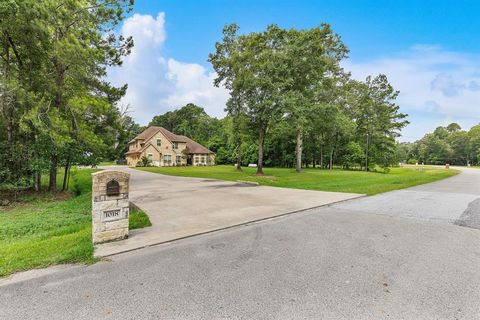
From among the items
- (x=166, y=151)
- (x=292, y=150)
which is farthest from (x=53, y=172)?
(x=292, y=150)

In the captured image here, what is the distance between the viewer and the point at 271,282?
2998 mm

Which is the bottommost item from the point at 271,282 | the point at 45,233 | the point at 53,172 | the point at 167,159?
the point at 45,233

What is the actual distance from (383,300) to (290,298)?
1.06 m

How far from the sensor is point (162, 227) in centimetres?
534

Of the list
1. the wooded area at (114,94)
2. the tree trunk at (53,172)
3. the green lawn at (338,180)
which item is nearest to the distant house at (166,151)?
the wooded area at (114,94)

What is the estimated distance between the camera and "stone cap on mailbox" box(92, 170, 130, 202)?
164 inches

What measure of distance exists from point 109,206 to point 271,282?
328 cm

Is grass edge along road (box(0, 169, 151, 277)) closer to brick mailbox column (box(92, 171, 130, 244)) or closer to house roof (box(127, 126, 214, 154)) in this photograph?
brick mailbox column (box(92, 171, 130, 244))

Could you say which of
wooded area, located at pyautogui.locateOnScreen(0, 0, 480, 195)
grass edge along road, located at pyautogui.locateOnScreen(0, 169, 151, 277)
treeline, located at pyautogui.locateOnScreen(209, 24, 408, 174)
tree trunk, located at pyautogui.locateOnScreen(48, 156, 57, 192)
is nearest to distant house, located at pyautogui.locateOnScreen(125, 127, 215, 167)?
wooded area, located at pyautogui.locateOnScreen(0, 0, 480, 195)

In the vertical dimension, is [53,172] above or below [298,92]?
below

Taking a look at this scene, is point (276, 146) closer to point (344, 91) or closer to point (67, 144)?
point (344, 91)

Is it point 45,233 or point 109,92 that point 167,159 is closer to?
point 109,92

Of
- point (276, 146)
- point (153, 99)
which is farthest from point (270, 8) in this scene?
point (276, 146)

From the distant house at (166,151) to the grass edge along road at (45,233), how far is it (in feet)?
100
